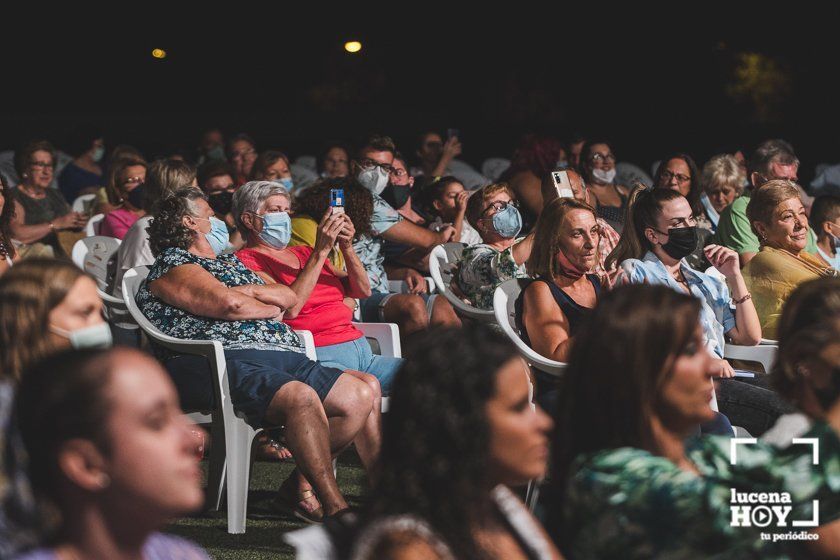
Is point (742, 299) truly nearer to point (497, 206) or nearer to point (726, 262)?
point (726, 262)

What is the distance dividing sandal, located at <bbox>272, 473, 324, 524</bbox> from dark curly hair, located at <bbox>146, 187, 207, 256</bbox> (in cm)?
103

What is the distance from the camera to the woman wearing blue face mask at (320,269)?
16.8ft

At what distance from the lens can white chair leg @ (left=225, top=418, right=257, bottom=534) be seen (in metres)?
4.55

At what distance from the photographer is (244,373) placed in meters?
4.53

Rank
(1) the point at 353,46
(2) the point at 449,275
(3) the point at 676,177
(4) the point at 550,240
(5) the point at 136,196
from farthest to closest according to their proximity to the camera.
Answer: (1) the point at 353,46 → (3) the point at 676,177 → (5) the point at 136,196 → (2) the point at 449,275 → (4) the point at 550,240

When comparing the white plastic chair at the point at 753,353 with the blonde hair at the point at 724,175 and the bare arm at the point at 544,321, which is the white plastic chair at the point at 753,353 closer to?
the bare arm at the point at 544,321

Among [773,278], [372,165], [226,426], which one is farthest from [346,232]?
[372,165]

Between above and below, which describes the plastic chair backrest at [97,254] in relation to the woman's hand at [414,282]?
above

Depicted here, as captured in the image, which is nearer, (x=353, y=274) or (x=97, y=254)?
(x=353, y=274)

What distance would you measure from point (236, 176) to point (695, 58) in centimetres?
831

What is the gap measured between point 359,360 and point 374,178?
244 cm

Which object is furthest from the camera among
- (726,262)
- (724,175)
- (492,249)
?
(724,175)

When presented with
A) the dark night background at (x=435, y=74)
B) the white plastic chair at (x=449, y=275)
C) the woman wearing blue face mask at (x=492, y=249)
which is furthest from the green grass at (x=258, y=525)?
the dark night background at (x=435, y=74)

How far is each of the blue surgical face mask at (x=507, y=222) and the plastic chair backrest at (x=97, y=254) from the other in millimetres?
1906
